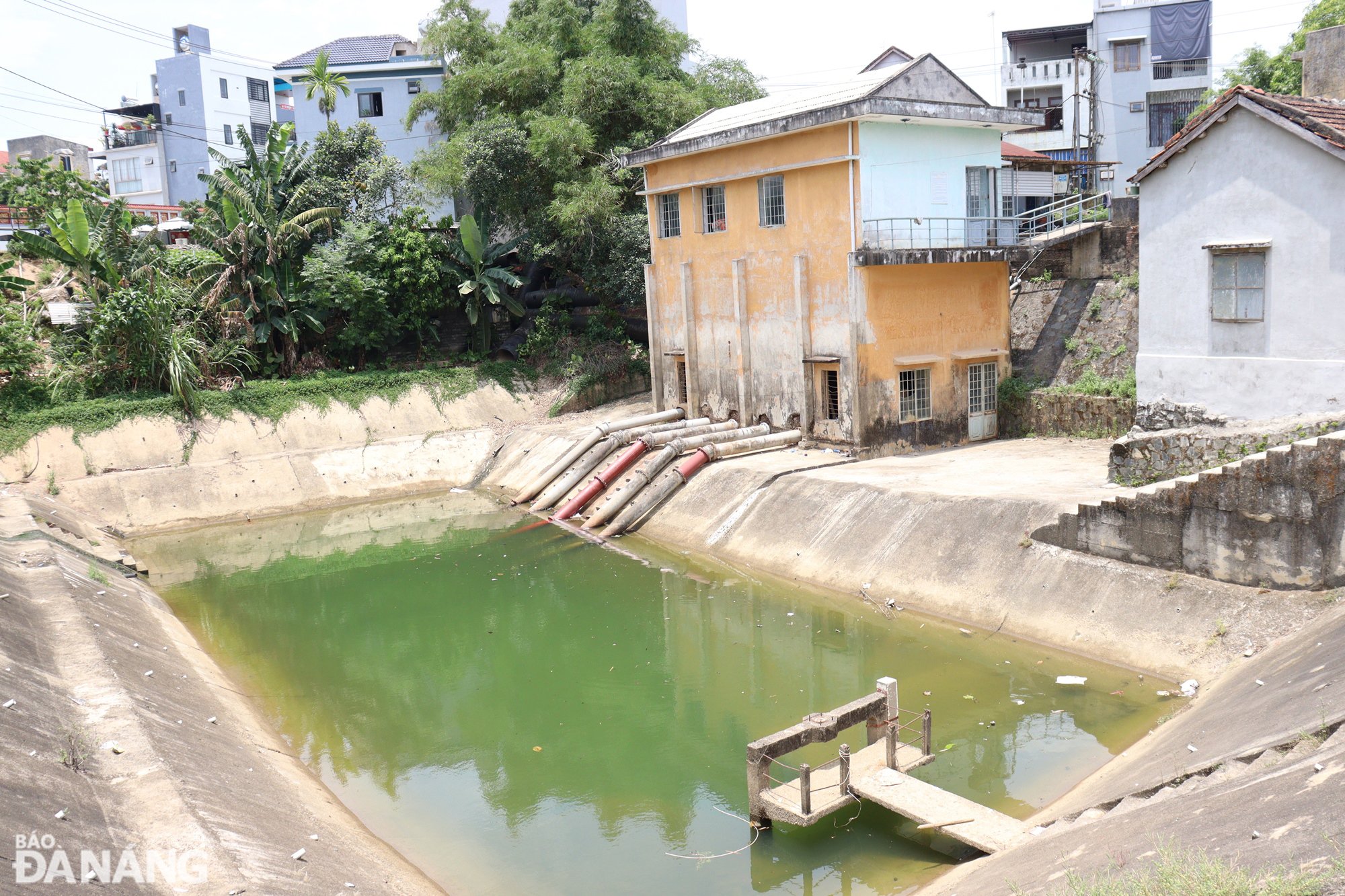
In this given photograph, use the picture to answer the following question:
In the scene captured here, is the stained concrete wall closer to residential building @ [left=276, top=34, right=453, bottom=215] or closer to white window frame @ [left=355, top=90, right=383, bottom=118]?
residential building @ [left=276, top=34, right=453, bottom=215]

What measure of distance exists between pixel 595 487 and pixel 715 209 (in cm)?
747

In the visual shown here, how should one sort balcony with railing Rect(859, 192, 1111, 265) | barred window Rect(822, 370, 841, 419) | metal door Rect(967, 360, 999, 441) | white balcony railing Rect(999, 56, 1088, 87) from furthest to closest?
white balcony railing Rect(999, 56, 1088, 87) → metal door Rect(967, 360, 999, 441) → barred window Rect(822, 370, 841, 419) → balcony with railing Rect(859, 192, 1111, 265)

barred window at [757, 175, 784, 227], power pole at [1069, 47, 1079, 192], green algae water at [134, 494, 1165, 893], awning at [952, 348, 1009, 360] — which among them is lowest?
green algae water at [134, 494, 1165, 893]

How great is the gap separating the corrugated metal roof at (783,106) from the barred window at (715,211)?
1.33 m

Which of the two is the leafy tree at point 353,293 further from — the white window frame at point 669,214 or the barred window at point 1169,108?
the barred window at point 1169,108

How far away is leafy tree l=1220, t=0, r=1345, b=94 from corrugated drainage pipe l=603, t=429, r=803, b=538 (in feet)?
52.7

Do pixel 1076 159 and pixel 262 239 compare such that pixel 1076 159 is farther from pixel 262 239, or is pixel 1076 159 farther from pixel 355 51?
pixel 355 51

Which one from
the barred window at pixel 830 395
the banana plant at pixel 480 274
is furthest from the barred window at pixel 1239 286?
the banana plant at pixel 480 274

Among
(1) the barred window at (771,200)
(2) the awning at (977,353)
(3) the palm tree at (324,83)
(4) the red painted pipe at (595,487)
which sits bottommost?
Answer: (4) the red painted pipe at (595,487)

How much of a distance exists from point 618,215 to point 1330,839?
26225 millimetres

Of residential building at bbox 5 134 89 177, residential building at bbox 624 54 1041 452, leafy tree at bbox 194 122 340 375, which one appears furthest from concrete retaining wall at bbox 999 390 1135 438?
residential building at bbox 5 134 89 177

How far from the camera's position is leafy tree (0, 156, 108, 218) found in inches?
1105

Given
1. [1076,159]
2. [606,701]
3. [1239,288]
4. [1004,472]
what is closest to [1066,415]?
[1004,472]

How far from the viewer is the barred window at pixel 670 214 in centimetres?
2506
